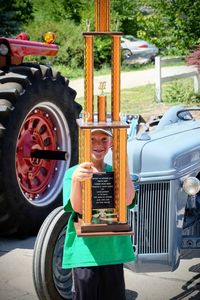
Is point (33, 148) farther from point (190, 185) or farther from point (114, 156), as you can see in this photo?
point (114, 156)

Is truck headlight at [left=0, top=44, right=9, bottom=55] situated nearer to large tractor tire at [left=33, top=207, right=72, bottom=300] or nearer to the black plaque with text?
large tractor tire at [left=33, top=207, right=72, bottom=300]

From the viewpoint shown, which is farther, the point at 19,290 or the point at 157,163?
the point at 19,290

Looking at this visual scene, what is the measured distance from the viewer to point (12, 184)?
5.67 m

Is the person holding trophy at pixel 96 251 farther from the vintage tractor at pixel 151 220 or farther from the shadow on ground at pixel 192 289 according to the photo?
the shadow on ground at pixel 192 289

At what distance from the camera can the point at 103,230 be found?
3.27 m

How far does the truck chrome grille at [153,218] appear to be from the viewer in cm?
420

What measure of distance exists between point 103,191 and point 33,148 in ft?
9.50

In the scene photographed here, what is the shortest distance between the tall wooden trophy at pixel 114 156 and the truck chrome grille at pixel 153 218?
0.90m

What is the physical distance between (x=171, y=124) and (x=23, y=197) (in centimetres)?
143

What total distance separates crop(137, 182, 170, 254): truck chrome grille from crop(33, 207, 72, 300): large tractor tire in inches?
19.1

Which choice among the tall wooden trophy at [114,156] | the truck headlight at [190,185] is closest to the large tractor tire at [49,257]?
the tall wooden trophy at [114,156]

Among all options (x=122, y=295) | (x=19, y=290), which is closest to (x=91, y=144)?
(x=122, y=295)

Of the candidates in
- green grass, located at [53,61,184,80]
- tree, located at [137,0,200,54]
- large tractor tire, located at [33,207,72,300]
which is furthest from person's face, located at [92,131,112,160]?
green grass, located at [53,61,184,80]

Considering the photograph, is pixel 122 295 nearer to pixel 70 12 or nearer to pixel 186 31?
pixel 186 31
